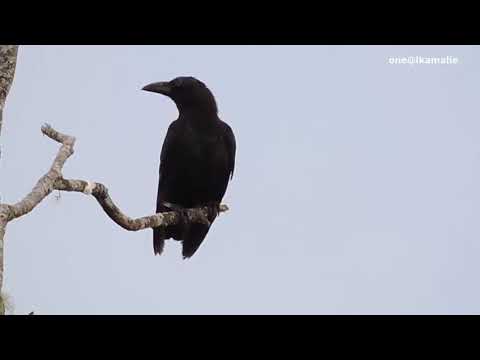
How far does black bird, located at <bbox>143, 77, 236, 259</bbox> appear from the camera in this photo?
8.73m

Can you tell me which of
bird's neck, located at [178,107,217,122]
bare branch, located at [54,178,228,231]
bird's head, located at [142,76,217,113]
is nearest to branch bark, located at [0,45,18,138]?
bare branch, located at [54,178,228,231]

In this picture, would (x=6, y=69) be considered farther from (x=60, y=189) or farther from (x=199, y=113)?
(x=199, y=113)

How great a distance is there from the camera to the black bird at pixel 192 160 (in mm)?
8727

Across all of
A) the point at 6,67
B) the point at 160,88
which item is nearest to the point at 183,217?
the point at 160,88

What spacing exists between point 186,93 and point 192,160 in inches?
38.6

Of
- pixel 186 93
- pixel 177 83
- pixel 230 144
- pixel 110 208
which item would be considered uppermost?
pixel 177 83

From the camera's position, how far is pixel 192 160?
344 inches

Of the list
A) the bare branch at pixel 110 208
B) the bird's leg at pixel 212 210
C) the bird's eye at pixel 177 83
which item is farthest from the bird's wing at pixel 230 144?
the bare branch at pixel 110 208

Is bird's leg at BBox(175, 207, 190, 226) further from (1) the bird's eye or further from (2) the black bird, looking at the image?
(1) the bird's eye

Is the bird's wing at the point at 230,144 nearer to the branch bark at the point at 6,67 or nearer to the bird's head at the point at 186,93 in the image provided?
the bird's head at the point at 186,93
